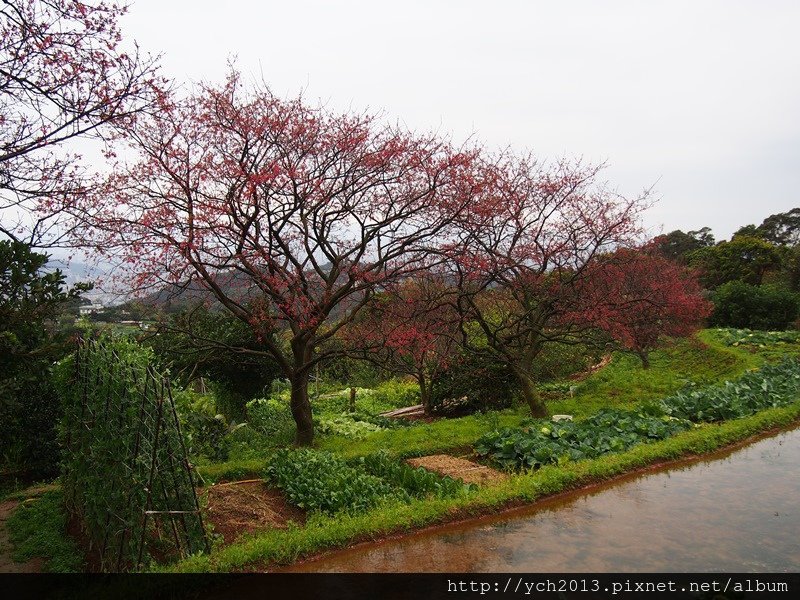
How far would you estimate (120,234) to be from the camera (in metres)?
9.14

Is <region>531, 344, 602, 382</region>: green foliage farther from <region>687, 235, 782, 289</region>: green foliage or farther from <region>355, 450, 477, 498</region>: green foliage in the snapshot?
<region>687, 235, 782, 289</region>: green foliage

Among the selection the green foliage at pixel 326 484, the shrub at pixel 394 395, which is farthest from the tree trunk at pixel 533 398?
the shrub at pixel 394 395

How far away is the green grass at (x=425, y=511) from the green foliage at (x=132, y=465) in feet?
1.67

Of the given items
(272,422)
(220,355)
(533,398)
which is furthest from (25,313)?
(533,398)

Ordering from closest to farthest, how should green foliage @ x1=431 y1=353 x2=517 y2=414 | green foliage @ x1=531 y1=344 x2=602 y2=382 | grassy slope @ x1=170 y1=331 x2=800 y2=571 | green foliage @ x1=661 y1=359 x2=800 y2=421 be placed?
grassy slope @ x1=170 y1=331 x2=800 y2=571 → green foliage @ x1=661 y1=359 x2=800 y2=421 → green foliage @ x1=431 y1=353 x2=517 y2=414 → green foliage @ x1=531 y1=344 x2=602 y2=382

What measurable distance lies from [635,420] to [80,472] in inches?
350

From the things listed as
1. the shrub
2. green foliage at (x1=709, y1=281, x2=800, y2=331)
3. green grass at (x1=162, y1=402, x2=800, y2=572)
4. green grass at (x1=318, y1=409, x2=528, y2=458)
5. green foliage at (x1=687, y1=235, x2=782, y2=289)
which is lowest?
green grass at (x1=162, y1=402, x2=800, y2=572)

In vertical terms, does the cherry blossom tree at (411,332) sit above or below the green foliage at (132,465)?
above

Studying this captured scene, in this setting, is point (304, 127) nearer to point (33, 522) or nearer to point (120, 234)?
point (120, 234)

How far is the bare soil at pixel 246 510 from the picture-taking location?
673cm

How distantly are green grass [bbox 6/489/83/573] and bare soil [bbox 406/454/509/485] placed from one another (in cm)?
Answer: 472

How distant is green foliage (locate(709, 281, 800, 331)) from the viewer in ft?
84.4

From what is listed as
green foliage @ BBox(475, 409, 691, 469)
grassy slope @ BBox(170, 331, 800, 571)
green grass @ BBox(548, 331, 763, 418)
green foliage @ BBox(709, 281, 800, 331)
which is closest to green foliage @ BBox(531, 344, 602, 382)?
green grass @ BBox(548, 331, 763, 418)

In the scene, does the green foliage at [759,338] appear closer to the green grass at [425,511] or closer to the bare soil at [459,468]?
the green grass at [425,511]
